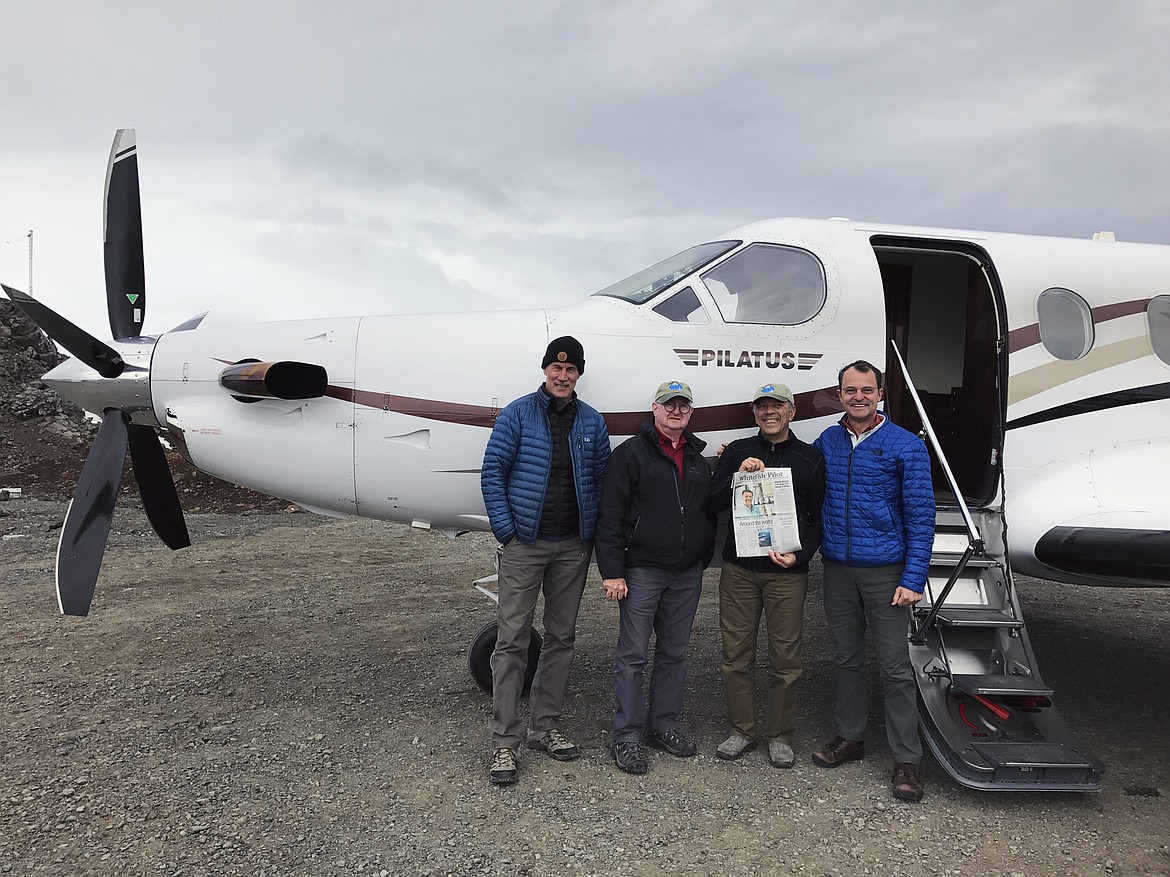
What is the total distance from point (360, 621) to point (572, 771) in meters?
4.02

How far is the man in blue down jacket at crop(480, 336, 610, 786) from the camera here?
4273mm

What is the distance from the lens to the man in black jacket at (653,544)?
4.26m

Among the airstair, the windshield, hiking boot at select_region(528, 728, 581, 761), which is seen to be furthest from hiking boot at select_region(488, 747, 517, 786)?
the windshield

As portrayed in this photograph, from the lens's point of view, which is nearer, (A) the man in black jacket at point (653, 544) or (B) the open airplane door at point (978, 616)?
(B) the open airplane door at point (978, 616)

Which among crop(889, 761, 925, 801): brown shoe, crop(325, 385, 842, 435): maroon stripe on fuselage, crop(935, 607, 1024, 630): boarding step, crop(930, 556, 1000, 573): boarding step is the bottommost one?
crop(889, 761, 925, 801): brown shoe

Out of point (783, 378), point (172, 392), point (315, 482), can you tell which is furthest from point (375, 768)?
point (783, 378)

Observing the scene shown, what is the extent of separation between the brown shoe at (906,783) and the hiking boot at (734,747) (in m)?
0.80

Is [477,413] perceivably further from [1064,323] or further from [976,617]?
[1064,323]

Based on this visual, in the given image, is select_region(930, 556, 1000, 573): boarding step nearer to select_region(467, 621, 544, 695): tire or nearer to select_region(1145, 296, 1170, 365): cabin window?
select_region(1145, 296, 1170, 365): cabin window

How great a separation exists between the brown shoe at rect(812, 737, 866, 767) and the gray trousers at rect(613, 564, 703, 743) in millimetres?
876

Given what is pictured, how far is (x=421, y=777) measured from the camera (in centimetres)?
430

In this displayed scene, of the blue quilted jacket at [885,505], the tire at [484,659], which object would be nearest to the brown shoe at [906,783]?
the blue quilted jacket at [885,505]

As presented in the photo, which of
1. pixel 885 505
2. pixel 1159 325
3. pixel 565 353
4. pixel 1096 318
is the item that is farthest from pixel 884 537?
pixel 1159 325

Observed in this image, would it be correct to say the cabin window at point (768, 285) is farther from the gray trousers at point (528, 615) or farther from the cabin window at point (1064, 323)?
the gray trousers at point (528, 615)
